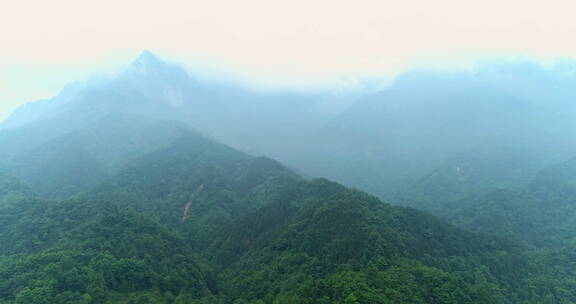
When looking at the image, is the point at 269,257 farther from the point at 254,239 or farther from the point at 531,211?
the point at 531,211

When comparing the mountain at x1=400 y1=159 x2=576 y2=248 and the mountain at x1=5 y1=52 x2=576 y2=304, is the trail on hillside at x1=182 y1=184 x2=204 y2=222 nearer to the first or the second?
the mountain at x1=5 y1=52 x2=576 y2=304

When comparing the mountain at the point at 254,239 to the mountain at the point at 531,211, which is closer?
the mountain at the point at 254,239

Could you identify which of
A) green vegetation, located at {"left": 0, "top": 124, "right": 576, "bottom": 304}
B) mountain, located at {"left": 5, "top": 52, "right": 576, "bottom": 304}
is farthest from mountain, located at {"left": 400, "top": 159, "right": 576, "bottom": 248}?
green vegetation, located at {"left": 0, "top": 124, "right": 576, "bottom": 304}

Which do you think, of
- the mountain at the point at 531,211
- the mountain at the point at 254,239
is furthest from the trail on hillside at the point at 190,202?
the mountain at the point at 531,211

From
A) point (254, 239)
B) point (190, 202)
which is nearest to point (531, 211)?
point (254, 239)

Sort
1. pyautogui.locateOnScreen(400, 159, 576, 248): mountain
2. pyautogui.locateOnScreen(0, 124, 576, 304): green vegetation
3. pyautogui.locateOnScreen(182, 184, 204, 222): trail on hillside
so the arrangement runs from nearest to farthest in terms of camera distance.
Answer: pyautogui.locateOnScreen(0, 124, 576, 304): green vegetation, pyautogui.locateOnScreen(400, 159, 576, 248): mountain, pyautogui.locateOnScreen(182, 184, 204, 222): trail on hillside

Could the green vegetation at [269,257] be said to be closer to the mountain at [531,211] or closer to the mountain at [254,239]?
the mountain at [254,239]

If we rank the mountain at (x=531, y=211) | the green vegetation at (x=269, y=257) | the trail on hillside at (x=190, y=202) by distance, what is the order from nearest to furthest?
the green vegetation at (x=269, y=257) → the mountain at (x=531, y=211) → the trail on hillside at (x=190, y=202)

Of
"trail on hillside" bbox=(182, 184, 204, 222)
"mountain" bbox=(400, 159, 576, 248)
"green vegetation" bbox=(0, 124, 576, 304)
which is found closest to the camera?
"green vegetation" bbox=(0, 124, 576, 304)

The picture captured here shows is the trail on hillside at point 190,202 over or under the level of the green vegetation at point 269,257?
under

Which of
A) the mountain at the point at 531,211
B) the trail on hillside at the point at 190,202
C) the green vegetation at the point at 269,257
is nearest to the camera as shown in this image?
the green vegetation at the point at 269,257

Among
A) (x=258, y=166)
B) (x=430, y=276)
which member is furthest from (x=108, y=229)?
(x=258, y=166)
